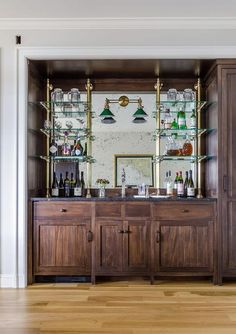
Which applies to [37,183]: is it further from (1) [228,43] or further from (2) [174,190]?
(1) [228,43]

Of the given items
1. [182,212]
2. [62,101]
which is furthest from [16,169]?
[182,212]

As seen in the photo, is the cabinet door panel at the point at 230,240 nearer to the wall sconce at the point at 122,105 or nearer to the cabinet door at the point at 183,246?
the cabinet door at the point at 183,246

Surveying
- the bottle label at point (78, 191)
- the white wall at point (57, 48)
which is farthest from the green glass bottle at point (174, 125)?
the bottle label at point (78, 191)

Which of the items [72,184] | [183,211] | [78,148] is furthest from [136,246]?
[78,148]

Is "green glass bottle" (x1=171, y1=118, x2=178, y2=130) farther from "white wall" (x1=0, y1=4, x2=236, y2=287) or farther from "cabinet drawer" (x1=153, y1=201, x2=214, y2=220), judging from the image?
"cabinet drawer" (x1=153, y1=201, x2=214, y2=220)

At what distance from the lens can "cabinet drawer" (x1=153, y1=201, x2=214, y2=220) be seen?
3.88m

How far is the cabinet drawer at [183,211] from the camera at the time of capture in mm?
3881

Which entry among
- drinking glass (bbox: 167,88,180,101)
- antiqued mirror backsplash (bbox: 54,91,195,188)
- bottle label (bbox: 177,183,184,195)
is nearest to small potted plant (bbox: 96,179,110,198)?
antiqued mirror backsplash (bbox: 54,91,195,188)

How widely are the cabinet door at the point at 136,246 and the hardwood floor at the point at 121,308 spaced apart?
188mm

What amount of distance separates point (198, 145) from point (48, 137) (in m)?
1.75

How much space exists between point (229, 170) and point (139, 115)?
48.9 inches

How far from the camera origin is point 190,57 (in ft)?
12.7

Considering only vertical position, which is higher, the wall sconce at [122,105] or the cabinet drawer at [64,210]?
the wall sconce at [122,105]

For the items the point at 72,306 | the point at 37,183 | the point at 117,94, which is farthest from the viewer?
the point at 117,94
